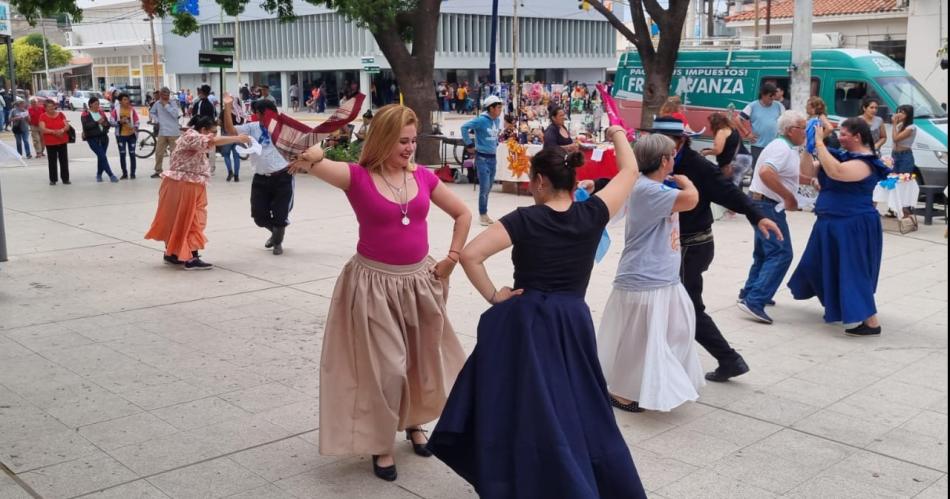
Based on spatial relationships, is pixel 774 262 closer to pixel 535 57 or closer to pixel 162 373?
pixel 162 373

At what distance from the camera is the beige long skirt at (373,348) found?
4441 millimetres

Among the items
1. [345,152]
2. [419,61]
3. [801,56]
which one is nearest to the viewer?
[801,56]

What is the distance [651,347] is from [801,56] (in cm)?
1140

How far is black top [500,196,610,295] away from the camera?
386 centimetres

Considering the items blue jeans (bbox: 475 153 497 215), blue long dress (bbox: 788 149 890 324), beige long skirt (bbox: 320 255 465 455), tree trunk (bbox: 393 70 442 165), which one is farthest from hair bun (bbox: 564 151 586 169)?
tree trunk (bbox: 393 70 442 165)

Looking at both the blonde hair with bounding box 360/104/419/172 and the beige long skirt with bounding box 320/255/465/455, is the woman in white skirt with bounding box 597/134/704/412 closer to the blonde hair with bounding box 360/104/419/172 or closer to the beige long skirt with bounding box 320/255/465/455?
the beige long skirt with bounding box 320/255/465/455

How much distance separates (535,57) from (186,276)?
186ft

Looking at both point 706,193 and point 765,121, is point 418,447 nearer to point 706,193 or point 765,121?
point 706,193

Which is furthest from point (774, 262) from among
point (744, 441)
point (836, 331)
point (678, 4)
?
point (678, 4)

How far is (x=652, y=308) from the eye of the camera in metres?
5.28

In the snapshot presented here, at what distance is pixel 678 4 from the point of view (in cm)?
1797

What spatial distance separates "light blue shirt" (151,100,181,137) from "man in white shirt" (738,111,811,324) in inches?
502

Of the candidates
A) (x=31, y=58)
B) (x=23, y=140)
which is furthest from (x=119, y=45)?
(x=23, y=140)

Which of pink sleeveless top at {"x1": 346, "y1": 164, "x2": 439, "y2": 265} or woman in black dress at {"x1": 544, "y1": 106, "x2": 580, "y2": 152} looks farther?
woman in black dress at {"x1": 544, "y1": 106, "x2": 580, "y2": 152}
